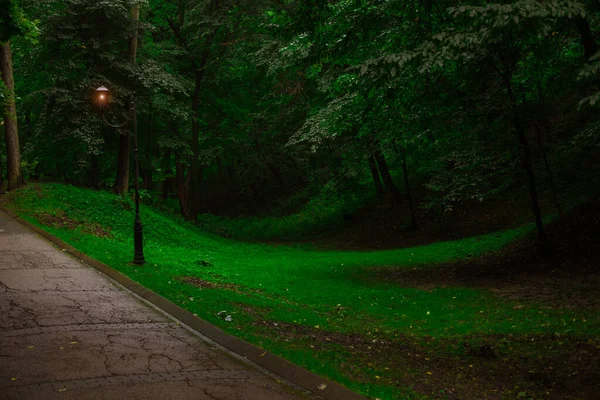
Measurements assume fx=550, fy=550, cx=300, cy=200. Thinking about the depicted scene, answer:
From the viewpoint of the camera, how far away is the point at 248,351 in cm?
849

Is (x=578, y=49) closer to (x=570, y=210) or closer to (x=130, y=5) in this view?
(x=570, y=210)

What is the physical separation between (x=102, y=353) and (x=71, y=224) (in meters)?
13.2

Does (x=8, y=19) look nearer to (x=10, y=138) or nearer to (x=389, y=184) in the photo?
(x=10, y=138)

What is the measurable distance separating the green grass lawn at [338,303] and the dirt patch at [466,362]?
0.12 ft

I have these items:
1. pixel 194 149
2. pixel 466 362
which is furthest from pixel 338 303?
pixel 194 149

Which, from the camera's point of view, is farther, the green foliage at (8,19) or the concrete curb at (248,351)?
the green foliage at (8,19)

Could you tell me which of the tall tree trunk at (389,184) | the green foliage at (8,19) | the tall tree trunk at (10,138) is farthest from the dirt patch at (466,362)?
the tall tree trunk at (389,184)

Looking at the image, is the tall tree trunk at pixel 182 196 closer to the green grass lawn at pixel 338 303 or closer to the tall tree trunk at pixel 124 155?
the tall tree trunk at pixel 124 155

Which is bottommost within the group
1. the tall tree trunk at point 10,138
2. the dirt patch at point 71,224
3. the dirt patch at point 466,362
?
the dirt patch at point 466,362

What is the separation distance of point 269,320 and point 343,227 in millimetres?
18796

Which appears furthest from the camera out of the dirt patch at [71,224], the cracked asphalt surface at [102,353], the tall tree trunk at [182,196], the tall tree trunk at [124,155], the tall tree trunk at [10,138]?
the tall tree trunk at [182,196]

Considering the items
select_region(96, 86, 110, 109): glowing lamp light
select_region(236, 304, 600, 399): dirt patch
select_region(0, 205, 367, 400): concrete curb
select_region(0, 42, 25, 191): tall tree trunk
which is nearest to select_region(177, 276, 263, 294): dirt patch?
select_region(0, 205, 367, 400): concrete curb

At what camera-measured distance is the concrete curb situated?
6984mm

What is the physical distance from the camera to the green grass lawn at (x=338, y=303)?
8312mm
